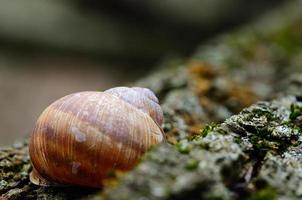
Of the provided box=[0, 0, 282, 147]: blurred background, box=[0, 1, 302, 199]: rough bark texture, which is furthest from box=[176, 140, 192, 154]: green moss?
box=[0, 0, 282, 147]: blurred background

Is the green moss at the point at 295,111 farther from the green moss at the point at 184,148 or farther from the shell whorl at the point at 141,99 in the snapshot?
the green moss at the point at 184,148

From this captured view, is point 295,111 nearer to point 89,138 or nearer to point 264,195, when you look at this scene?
point 264,195

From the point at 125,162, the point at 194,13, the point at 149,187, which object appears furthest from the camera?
the point at 194,13

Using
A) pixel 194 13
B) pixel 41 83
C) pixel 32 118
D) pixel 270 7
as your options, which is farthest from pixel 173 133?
pixel 270 7

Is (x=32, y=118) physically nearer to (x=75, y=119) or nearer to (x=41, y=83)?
(x=41, y=83)

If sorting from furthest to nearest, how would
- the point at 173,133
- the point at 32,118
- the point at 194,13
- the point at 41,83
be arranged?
the point at 194,13 → the point at 41,83 → the point at 32,118 → the point at 173,133

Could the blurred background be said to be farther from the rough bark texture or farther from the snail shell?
the snail shell

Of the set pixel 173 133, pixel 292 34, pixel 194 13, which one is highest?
pixel 194 13

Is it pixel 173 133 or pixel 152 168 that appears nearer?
pixel 152 168
